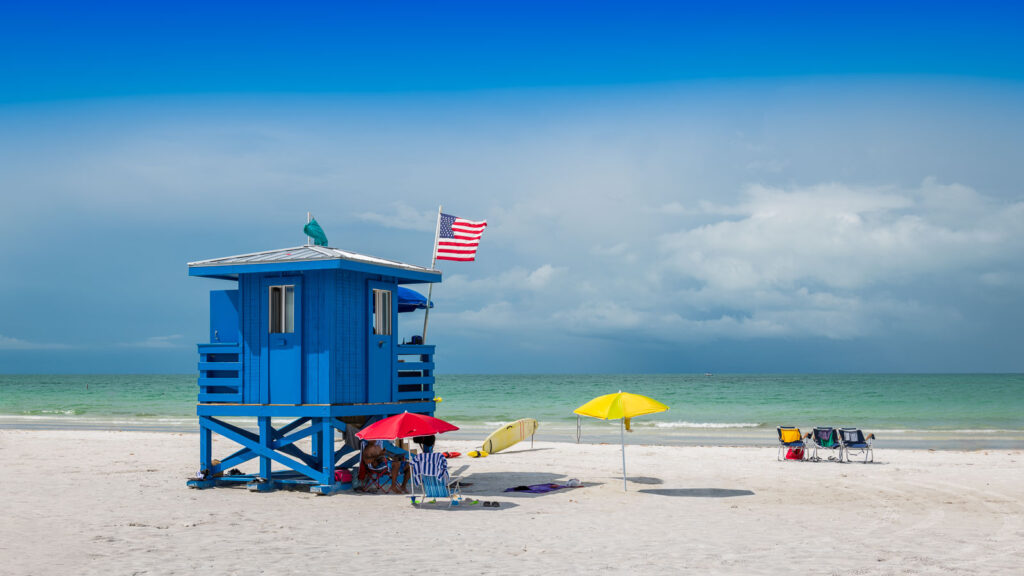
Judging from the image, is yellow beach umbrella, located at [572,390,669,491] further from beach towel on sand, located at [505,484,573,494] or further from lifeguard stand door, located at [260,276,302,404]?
lifeguard stand door, located at [260,276,302,404]

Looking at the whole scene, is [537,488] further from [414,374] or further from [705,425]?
[705,425]

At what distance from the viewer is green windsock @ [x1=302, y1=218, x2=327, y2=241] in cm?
1554

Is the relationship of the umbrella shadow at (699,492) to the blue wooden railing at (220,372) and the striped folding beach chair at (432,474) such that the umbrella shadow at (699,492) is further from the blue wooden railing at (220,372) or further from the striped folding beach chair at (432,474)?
the blue wooden railing at (220,372)

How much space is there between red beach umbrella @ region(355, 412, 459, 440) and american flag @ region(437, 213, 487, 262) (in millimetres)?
3952

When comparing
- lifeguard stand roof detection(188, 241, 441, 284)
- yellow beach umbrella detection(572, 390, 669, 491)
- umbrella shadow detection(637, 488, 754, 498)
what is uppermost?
lifeguard stand roof detection(188, 241, 441, 284)

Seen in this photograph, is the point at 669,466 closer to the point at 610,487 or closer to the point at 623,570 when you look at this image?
the point at 610,487

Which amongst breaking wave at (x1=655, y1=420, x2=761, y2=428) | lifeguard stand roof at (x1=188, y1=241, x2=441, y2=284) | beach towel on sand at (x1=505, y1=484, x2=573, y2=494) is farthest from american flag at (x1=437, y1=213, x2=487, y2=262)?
Answer: breaking wave at (x1=655, y1=420, x2=761, y2=428)

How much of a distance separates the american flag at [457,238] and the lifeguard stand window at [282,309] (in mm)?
3172

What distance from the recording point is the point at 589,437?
98.4ft

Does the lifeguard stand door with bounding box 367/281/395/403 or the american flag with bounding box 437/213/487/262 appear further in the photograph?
the american flag with bounding box 437/213/487/262

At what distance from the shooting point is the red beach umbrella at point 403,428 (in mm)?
12750

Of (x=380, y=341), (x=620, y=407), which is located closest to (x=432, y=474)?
(x=380, y=341)

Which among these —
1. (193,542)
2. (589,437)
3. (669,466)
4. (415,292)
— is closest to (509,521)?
(193,542)

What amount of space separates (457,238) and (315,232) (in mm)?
2671
